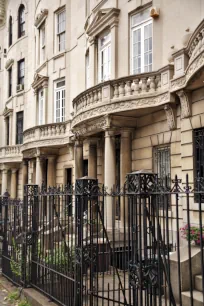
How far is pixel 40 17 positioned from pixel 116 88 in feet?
40.1

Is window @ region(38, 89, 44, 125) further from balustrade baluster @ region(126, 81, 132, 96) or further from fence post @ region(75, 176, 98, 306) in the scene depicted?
fence post @ region(75, 176, 98, 306)

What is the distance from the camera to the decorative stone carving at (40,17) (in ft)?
71.4

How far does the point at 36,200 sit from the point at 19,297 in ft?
6.78

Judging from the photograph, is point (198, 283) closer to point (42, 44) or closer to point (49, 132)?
point (49, 132)

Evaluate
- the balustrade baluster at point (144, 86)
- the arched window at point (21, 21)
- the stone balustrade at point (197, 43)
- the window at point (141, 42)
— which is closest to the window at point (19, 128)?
the arched window at point (21, 21)

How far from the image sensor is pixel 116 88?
12602 mm

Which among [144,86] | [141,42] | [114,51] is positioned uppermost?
[141,42]

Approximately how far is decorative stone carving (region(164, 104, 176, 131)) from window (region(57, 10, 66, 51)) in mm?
10729

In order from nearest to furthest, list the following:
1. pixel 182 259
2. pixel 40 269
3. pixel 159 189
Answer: pixel 159 189 → pixel 182 259 → pixel 40 269

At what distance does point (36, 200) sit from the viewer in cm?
799

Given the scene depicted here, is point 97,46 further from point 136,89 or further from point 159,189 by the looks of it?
point 159,189

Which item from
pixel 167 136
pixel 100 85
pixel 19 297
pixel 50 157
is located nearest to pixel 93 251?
pixel 19 297

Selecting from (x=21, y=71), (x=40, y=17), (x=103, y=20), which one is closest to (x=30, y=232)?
(x=103, y=20)

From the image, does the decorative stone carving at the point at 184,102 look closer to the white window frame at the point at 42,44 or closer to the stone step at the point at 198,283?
the stone step at the point at 198,283
